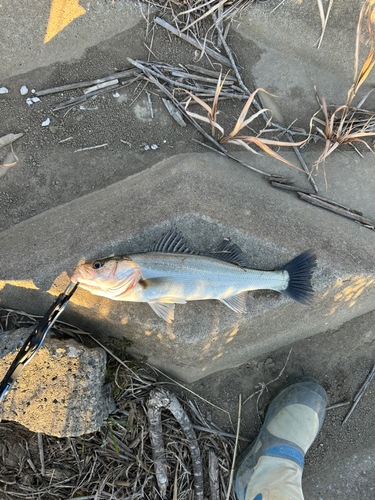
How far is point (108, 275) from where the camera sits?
272 centimetres

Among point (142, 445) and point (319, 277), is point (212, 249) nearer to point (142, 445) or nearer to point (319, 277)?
point (319, 277)

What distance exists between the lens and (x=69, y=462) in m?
3.36

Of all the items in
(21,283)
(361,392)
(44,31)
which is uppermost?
(44,31)

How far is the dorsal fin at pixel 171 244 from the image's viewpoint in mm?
2961

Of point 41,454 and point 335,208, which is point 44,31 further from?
point 41,454

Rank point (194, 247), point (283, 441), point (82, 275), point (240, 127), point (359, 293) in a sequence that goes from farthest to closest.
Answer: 1. point (283, 441)
2. point (359, 293)
3. point (240, 127)
4. point (194, 247)
5. point (82, 275)

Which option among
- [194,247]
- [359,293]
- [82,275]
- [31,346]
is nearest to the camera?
[31,346]

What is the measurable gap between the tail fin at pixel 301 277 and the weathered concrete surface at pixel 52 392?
208 cm

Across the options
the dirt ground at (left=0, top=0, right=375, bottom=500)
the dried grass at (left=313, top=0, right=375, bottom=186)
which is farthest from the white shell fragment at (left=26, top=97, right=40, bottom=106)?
the dried grass at (left=313, top=0, right=375, bottom=186)

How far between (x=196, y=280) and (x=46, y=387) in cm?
171

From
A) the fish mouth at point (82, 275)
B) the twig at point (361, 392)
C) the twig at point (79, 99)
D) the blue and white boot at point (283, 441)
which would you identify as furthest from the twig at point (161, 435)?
the twig at point (79, 99)

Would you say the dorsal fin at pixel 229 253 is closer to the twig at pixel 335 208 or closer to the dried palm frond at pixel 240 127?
the dried palm frond at pixel 240 127

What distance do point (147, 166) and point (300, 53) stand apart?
2.25 meters

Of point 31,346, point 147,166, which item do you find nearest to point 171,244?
point 147,166
